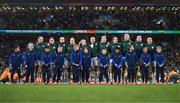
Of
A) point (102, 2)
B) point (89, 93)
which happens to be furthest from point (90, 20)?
point (89, 93)

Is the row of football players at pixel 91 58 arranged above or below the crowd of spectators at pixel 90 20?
below

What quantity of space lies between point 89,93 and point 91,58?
4.68 m

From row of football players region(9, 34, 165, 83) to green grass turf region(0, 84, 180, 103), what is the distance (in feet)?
13.0

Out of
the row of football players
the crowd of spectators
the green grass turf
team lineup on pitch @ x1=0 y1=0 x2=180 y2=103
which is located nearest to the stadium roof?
team lineup on pitch @ x1=0 y1=0 x2=180 y2=103

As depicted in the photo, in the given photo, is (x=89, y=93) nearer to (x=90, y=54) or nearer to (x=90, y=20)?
(x=90, y=54)

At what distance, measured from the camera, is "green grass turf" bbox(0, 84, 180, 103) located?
8617 mm

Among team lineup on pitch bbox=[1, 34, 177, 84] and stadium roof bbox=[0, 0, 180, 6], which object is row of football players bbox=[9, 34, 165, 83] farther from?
stadium roof bbox=[0, 0, 180, 6]

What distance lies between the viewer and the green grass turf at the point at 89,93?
8.62m

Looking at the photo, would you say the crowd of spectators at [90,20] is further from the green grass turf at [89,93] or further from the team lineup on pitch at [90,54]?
the green grass turf at [89,93]

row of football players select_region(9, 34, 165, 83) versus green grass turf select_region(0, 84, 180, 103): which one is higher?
row of football players select_region(9, 34, 165, 83)

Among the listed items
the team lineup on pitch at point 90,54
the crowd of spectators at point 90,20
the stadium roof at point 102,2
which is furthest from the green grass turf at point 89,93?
the crowd of spectators at point 90,20

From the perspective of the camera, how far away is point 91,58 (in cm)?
1351

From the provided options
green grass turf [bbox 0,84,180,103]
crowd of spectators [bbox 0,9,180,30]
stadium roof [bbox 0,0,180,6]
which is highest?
stadium roof [bbox 0,0,180,6]

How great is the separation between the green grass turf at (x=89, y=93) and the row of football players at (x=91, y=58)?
397cm
